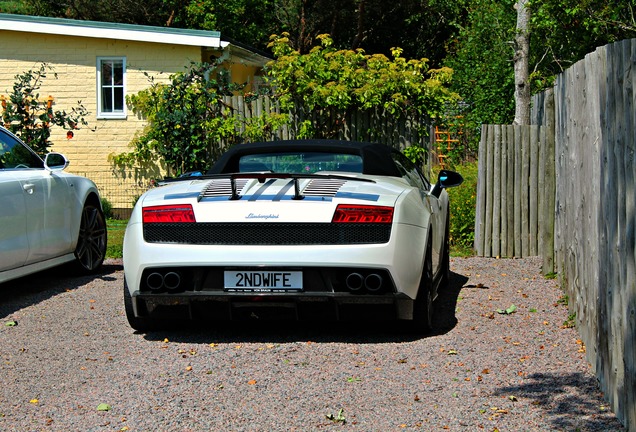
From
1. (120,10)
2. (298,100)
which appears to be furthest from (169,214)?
(120,10)

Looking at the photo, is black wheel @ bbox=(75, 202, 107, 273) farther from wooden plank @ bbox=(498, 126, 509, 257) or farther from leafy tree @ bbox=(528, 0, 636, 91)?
leafy tree @ bbox=(528, 0, 636, 91)

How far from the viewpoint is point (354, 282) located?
728cm

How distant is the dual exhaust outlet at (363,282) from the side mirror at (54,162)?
13.9ft

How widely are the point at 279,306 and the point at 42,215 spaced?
12.0 feet

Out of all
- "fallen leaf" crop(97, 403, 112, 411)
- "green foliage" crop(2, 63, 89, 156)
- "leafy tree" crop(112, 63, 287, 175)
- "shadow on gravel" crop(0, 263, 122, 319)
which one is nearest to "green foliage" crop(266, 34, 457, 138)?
"leafy tree" crop(112, 63, 287, 175)

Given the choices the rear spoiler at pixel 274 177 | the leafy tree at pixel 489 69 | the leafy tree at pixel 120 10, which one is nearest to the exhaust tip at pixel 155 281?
the rear spoiler at pixel 274 177

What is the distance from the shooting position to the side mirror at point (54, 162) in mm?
10461

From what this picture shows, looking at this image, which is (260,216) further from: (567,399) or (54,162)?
(54,162)

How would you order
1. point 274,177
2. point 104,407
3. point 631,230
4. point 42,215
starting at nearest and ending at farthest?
1. point 631,230
2. point 104,407
3. point 274,177
4. point 42,215

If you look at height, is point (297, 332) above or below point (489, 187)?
below

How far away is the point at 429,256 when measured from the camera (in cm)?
802

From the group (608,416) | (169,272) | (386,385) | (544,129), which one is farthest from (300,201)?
(544,129)

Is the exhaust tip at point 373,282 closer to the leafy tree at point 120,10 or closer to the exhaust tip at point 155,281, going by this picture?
the exhaust tip at point 155,281

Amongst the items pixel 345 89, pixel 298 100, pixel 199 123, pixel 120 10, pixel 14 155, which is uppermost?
pixel 120 10
